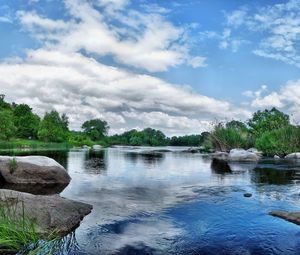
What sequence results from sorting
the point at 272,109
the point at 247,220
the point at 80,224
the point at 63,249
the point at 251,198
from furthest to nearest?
1. the point at 272,109
2. the point at 251,198
3. the point at 247,220
4. the point at 80,224
5. the point at 63,249

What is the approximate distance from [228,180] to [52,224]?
17.4 metres

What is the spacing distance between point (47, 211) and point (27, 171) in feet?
35.6

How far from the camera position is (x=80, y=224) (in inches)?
Result: 496

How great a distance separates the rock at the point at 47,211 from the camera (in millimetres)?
11375

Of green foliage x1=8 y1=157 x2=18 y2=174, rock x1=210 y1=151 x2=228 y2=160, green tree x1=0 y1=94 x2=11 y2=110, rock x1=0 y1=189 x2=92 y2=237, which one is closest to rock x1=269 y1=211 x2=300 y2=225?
rock x1=0 y1=189 x2=92 y2=237

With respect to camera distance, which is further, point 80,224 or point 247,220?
point 247,220

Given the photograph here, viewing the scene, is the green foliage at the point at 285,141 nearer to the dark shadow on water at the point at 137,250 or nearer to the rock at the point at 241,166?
the rock at the point at 241,166

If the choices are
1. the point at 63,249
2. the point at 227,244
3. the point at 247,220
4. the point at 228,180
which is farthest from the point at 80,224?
the point at 228,180

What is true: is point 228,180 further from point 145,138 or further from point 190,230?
point 145,138

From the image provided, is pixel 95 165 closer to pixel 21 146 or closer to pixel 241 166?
pixel 241 166

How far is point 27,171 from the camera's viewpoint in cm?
2208

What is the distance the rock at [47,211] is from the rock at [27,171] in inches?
360

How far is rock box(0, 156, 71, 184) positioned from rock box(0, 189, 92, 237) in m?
9.13

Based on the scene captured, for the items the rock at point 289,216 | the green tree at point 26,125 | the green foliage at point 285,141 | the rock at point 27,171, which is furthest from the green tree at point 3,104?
the rock at point 289,216
